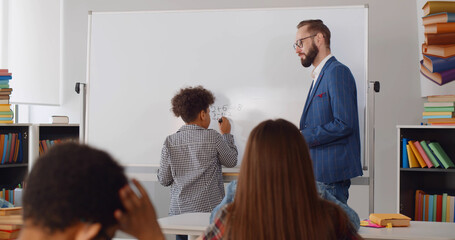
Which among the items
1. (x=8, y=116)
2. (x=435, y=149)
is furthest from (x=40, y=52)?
(x=435, y=149)

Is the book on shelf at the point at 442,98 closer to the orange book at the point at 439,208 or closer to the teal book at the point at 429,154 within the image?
the teal book at the point at 429,154

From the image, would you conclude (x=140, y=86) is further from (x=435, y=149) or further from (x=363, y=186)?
(x=435, y=149)

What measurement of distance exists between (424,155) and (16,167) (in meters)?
3.34

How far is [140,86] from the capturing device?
4156 mm

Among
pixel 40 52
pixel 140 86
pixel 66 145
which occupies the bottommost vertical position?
pixel 66 145

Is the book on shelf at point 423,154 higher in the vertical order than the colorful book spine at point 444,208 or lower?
higher

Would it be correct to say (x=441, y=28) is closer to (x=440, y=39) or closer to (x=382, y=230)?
(x=440, y=39)

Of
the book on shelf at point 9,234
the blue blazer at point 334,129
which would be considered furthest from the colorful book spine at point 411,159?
the book on shelf at point 9,234

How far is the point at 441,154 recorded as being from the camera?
423 cm

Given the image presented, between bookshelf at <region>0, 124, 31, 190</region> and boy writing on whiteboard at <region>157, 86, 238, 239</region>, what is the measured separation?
6.28 feet

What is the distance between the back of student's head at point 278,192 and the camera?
1.33m

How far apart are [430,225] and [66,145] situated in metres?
2.33

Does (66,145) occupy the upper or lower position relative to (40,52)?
lower

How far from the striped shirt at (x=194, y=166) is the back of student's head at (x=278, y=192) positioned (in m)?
1.84
